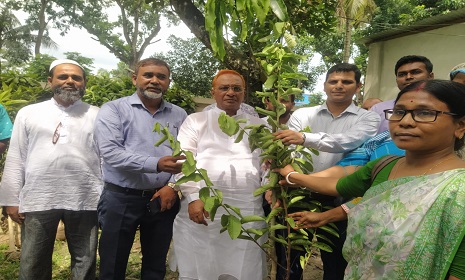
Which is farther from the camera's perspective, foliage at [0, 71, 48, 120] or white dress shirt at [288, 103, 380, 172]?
foliage at [0, 71, 48, 120]

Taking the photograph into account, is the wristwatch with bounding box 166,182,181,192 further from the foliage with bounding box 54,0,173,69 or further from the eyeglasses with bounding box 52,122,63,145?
the foliage with bounding box 54,0,173,69

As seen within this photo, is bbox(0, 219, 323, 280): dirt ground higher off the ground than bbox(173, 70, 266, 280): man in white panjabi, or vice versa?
bbox(173, 70, 266, 280): man in white panjabi

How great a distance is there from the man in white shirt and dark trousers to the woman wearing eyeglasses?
2.89 ft

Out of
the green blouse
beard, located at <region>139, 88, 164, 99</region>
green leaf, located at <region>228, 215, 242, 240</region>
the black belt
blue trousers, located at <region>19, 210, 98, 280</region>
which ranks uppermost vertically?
beard, located at <region>139, 88, 164, 99</region>

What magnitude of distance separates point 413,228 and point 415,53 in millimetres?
9069

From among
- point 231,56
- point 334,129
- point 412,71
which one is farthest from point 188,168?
point 231,56

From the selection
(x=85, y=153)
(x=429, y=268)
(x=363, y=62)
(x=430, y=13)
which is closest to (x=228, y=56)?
(x=85, y=153)

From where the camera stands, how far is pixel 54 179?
104 inches

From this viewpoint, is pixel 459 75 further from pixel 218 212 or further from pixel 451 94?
pixel 218 212

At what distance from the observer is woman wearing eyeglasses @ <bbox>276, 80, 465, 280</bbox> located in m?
1.18

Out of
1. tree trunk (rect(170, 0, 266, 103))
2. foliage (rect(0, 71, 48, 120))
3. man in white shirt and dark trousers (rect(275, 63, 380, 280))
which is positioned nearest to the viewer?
man in white shirt and dark trousers (rect(275, 63, 380, 280))

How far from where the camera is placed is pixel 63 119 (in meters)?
2.71

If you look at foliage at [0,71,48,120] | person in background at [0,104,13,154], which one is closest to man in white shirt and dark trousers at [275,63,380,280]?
person in background at [0,104,13,154]

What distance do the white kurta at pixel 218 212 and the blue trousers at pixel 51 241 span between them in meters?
0.69
